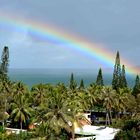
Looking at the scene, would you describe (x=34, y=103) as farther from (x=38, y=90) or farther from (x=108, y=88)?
(x=108, y=88)

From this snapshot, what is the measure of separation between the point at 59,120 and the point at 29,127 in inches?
722

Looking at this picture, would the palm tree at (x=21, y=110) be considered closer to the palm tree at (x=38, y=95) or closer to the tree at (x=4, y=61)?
the palm tree at (x=38, y=95)

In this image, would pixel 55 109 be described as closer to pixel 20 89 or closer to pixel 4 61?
pixel 20 89

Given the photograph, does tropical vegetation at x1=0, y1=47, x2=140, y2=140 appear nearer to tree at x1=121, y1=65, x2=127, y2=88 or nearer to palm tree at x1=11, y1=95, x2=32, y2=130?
palm tree at x1=11, y1=95, x2=32, y2=130

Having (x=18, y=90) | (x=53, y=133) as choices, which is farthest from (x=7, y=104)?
(x=53, y=133)

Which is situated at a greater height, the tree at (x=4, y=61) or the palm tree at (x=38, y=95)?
the tree at (x=4, y=61)

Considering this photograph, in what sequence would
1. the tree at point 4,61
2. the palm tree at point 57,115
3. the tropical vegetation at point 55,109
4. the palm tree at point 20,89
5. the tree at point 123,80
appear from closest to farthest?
the palm tree at point 57,115 < the tropical vegetation at point 55,109 < the palm tree at point 20,89 < the tree at point 4,61 < the tree at point 123,80

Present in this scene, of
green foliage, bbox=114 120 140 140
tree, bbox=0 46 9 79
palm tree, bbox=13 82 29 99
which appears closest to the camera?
green foliage, bbox=114 120 140 140

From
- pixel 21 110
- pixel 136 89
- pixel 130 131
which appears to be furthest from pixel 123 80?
pixel 130 131

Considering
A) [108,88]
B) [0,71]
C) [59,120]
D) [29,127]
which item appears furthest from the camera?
[0,71]

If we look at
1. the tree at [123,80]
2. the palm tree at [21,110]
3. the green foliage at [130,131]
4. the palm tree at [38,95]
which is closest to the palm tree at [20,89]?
the palm tree at [38,95]

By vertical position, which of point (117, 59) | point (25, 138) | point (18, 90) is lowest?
point (25, 138)

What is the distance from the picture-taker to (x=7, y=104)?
2301 inches

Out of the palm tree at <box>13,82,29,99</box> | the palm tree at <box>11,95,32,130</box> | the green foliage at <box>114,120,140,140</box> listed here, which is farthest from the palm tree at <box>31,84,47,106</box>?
the green foliage at <box>114,120,140,140</box>
